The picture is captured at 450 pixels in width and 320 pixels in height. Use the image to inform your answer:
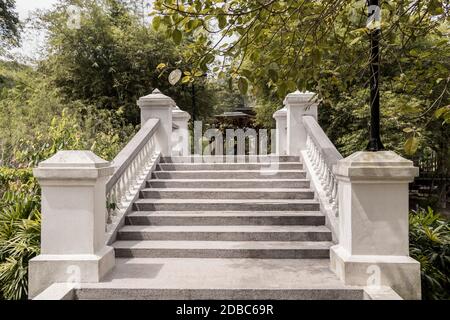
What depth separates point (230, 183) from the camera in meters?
6.57

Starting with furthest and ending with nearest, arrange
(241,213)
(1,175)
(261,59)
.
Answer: (1,175), (241,213), (261,59)

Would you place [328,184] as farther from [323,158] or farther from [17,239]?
[17,239]

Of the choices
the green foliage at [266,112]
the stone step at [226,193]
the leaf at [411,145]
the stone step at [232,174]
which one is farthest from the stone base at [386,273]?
the green foliage at [266,112]

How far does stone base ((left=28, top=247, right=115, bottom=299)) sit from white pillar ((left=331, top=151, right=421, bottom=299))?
2618mm

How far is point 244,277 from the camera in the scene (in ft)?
13.2

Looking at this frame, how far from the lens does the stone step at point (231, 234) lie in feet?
16.7

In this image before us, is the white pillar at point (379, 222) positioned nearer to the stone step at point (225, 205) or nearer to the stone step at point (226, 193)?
the stone step at point (225, 205)

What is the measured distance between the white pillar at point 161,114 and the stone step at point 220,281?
3706 millimetres

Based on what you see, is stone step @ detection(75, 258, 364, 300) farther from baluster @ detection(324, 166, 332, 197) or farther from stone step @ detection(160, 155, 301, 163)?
stone step @ detection(160, 155, 301, 163)

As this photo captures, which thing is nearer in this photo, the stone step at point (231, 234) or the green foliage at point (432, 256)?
the green foliage at point (432, 256)
